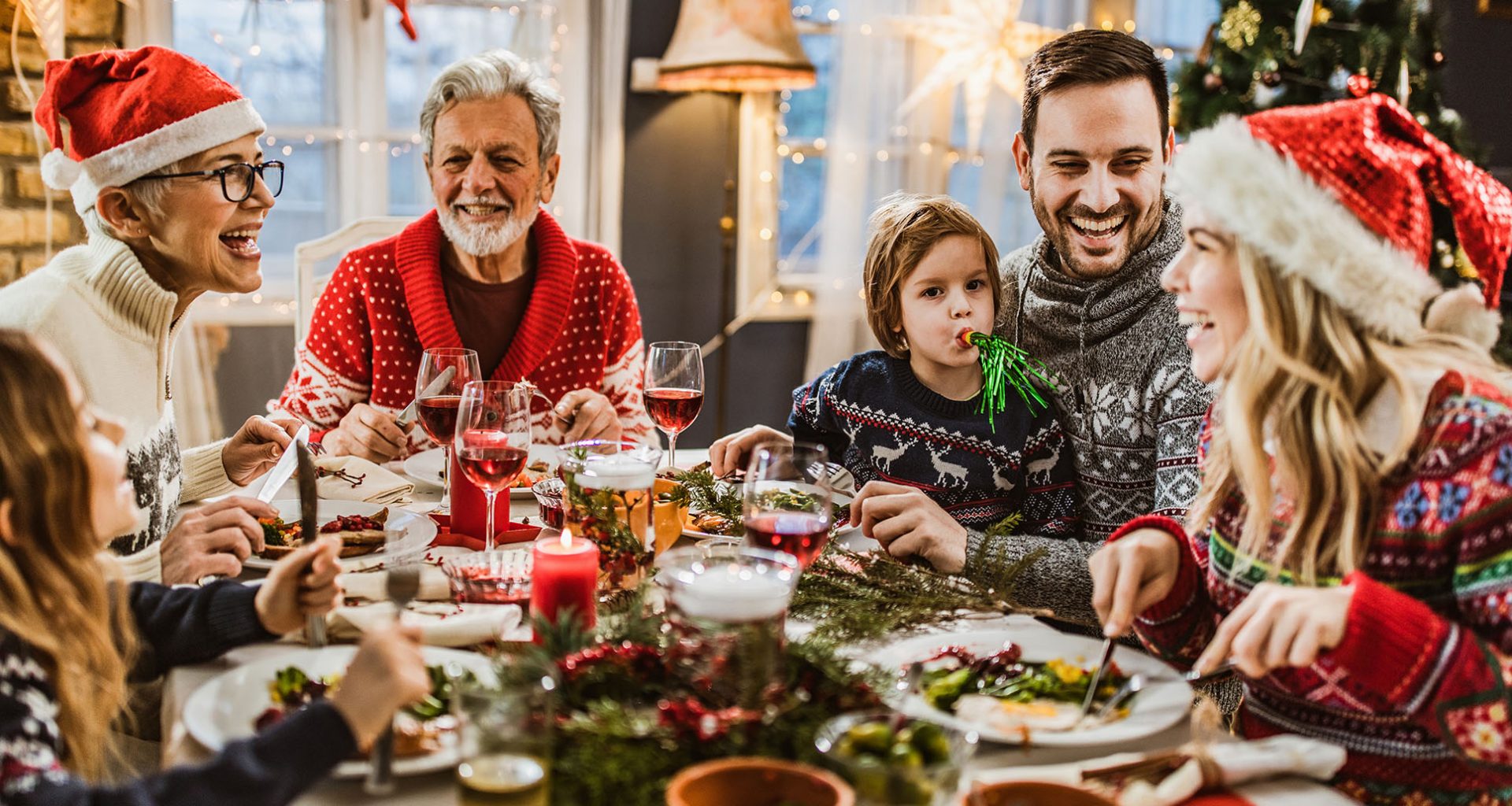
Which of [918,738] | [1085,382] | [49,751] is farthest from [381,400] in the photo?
[918,738]

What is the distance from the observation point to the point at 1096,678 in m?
1.21

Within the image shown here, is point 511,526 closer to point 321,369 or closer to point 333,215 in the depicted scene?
point 321,369

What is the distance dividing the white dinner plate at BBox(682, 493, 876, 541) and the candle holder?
506 mm

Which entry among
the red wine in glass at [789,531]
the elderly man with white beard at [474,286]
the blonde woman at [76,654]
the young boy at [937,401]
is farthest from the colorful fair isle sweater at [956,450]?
the blonde woman at [76,654]

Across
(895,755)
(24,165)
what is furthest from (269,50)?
(895,755)

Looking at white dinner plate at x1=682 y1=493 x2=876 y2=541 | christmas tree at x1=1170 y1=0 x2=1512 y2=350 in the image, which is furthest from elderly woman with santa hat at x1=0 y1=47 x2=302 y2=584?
christmas tree at x1=1170 y1=0 x2=1512 y2=350

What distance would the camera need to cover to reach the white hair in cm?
274

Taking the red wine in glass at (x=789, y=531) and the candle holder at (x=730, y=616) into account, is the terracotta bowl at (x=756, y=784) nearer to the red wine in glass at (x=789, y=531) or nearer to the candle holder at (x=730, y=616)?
the candle holder at (x=730, y=616)

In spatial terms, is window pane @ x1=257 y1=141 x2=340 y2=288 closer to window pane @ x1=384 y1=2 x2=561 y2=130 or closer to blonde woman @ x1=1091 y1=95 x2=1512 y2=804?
window pane @ x1=384 y1=2 x2=561 y2=130

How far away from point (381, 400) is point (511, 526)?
1056mm

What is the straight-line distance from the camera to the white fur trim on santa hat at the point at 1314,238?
1160 millimetres

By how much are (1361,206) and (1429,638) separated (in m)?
0.41

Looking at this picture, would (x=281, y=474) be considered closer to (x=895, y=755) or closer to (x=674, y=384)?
(x=674, y=384)

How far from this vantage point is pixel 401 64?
396 centimetres
